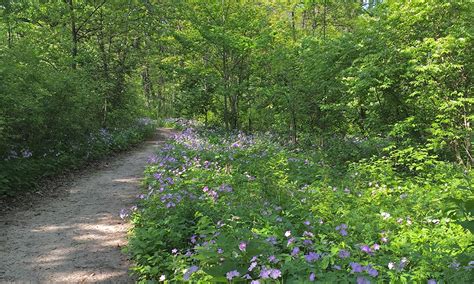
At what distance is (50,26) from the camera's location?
45.2 ft

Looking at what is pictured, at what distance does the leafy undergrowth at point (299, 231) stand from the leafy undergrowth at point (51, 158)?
2.94m

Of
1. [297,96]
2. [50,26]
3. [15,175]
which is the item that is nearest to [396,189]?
[297,96]

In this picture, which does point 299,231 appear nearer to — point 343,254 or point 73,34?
point 343,254

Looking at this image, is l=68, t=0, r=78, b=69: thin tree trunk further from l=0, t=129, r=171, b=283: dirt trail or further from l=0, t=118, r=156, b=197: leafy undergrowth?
l=0, t=129, r=171, b=283: dirt trail

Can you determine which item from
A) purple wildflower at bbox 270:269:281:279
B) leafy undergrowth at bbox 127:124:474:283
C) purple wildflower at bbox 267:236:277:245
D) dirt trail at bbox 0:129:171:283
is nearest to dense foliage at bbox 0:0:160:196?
dirt trail at bbox 0:129:171:283

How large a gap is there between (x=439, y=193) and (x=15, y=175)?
24.7 feet


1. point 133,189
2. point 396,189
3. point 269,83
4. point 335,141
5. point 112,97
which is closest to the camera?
point 396,189

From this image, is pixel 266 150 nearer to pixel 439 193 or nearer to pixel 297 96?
pixel 297 96

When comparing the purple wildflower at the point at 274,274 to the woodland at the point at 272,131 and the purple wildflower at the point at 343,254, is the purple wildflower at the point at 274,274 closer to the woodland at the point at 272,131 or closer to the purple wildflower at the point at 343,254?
the woodland at the point at 272,131

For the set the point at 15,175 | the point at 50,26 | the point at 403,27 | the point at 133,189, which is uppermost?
the point at 50,26

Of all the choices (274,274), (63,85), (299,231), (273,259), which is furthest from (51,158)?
(274,274)

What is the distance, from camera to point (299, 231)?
372 cm

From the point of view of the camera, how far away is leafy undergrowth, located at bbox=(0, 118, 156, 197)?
7199 mm

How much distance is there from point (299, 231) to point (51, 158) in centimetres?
727
